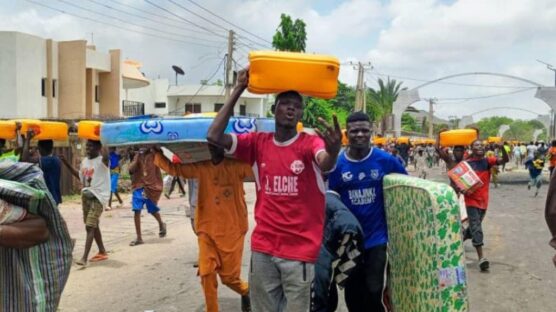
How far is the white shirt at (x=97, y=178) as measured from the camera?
304 inches

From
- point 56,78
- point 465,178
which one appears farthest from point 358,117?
point 56,78

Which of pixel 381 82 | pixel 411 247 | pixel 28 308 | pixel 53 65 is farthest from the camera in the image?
pixel 381 82

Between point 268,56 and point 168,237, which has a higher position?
point 268,56

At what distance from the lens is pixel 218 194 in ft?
16.7

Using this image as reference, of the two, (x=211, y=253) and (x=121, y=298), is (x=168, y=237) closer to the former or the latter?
(x=121, y=298)

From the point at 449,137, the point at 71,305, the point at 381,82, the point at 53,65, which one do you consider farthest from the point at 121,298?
the point at 381,82

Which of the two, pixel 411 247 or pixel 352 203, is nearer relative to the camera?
pixel 411 247

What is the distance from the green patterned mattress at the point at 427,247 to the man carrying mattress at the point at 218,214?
1475 millimetres

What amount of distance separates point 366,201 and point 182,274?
3.62 metres

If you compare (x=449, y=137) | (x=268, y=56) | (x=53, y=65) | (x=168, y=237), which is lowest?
(x=168, y=237)

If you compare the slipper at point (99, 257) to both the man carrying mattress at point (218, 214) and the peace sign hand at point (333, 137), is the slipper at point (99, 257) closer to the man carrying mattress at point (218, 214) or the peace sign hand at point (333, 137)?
the man carrying mattress at point (218, 214)

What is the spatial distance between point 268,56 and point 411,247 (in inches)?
69.2

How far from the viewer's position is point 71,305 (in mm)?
5898

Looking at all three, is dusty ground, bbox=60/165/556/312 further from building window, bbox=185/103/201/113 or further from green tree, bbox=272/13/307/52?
building window, bbox=185/103/201/113
